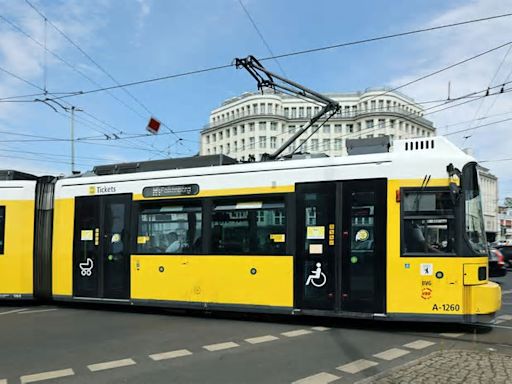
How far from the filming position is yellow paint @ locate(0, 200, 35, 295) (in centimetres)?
1102

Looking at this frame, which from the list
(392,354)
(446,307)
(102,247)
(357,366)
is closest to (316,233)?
(446,307)

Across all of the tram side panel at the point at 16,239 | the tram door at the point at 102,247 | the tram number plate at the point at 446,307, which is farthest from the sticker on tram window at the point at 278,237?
the tram side panel at the point at 16,239

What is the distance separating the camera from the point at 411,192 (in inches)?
307

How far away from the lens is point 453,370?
537 cm

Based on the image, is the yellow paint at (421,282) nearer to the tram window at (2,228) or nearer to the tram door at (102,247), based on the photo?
the tram door at (102,247)

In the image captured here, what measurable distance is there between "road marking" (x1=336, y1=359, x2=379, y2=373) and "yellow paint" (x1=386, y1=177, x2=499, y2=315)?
76.7 inches

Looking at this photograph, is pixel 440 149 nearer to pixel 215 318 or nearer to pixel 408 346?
pixel 408 346

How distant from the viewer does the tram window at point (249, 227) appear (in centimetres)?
862

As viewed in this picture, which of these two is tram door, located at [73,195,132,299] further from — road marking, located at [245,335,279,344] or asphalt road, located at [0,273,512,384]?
road marking, located at [245,335,279,344]

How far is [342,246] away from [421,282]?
1.37m

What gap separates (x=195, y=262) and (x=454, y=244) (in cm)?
471

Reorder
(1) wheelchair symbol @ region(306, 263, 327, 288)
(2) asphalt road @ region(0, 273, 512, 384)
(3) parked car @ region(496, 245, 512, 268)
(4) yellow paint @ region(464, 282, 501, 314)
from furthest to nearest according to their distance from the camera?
(3) parked car @ region(496, 245, 512, 268) → (1) wheelchair symbol @ region(306, 263, 327, 288) → (4) yellow paint @ region(464, 282, 501, 314) → (2) asphalt road @ region(0, 273, 512, 384)

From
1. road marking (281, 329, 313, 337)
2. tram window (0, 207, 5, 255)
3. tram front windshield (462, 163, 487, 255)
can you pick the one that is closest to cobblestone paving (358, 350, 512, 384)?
tram front windshield (462, 163, 487, 255)

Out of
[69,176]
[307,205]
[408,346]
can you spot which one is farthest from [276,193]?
[69,176]
